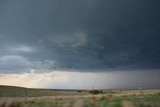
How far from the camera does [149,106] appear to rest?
2714 cm

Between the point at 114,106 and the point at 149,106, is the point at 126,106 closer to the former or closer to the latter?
the point at 149,106

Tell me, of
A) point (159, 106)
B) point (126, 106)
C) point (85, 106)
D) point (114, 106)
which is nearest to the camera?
point (126, 106)

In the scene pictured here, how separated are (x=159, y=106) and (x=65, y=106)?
27.3 ft

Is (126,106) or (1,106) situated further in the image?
(1,106)

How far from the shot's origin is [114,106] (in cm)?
3031

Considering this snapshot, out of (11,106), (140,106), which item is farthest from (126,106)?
(11,106)

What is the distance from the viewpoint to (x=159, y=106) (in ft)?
86.6

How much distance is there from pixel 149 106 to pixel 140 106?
83cm

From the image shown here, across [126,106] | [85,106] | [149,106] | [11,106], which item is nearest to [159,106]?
[149,106]

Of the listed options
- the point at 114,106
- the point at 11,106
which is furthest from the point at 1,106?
the point at 114,106

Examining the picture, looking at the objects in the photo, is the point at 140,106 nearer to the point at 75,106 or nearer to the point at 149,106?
the point at 149,106

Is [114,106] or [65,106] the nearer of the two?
[65,106]

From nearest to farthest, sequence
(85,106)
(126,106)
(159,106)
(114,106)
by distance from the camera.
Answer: (126,106) < (159,106) < (85,106) < (114,106)

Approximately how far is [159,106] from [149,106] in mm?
1035
